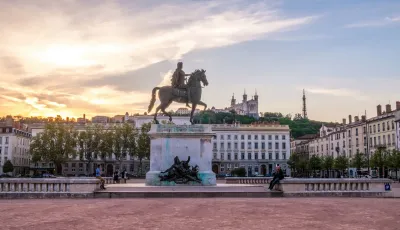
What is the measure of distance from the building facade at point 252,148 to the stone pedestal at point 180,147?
9649 centimetres

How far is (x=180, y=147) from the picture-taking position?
89.4ft

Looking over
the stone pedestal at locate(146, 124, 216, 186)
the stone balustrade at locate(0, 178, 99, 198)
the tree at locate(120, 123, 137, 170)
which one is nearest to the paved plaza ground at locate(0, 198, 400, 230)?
the stone balustrade at locate(0, 178, 99, 198)

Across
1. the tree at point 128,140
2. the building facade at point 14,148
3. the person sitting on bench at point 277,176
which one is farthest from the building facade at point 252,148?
the person sitting on bench at point 277,176

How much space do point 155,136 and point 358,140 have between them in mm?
77400

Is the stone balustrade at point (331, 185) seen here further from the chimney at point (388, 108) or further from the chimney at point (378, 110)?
the chimney at point (378, 110)

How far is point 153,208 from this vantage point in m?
A: 16.0

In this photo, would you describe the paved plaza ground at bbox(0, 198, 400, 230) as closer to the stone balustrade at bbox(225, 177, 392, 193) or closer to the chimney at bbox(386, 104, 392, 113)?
the stone balustrade at bbox(225, 177, 392, 193)

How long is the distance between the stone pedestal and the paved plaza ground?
9.59 metres

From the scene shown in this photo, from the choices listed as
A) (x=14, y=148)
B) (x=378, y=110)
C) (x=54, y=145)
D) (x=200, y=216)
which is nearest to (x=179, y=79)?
(x=200, y=216)

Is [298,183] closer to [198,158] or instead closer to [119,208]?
[198,158]

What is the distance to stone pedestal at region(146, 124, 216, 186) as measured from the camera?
88.8ft

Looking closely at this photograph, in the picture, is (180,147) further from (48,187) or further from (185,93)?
(48,187)

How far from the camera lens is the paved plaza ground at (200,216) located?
1177 centimetres

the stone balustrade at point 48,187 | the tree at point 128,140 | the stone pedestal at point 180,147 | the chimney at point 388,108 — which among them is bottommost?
the stone balustrade at point 48,187
